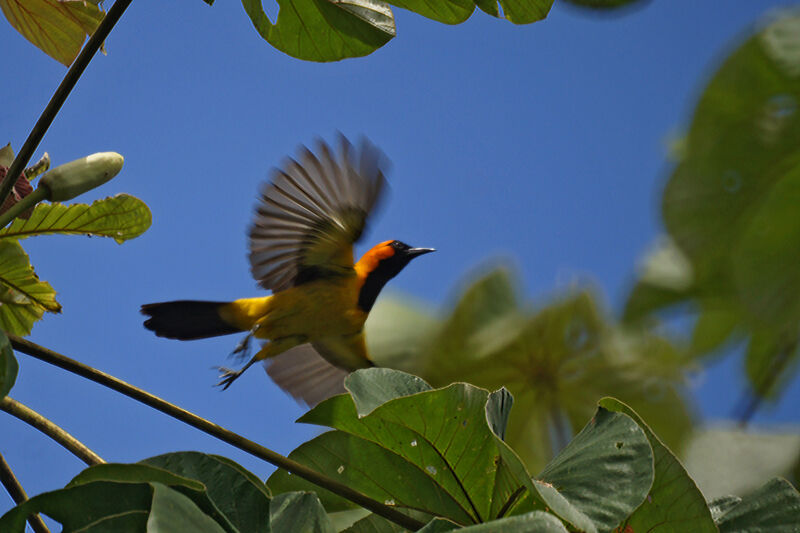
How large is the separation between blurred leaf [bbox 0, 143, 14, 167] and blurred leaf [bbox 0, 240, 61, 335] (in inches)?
2.9

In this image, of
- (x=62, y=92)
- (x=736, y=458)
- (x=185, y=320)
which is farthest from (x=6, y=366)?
(x=736, y=458)

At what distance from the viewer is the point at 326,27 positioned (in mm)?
933

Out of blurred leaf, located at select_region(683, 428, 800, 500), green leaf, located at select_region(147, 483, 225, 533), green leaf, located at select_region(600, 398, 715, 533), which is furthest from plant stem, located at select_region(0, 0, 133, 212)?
blurred leaf, located at select_region(683, 428, 800, 500)

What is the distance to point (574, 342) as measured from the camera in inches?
125

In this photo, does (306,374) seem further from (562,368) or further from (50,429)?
(562,368)

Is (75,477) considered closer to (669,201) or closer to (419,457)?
(419,457)

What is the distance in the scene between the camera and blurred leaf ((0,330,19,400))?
51 centimetres

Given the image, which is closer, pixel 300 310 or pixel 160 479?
pixel 160 479

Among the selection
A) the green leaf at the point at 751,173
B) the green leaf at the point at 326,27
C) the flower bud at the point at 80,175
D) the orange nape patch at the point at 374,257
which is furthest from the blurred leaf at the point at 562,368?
the flower bud at the point at 80,175

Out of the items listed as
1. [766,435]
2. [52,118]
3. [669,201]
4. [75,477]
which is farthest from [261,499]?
[669,201]

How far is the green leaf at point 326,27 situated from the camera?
909mm

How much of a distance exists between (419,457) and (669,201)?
165 centimetres

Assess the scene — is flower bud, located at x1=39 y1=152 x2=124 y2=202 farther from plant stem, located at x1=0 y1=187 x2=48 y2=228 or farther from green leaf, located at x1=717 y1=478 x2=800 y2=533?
green leaf, located at x1=717 y1=478 x2=800 y2=533

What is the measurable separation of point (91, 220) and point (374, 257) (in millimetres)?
1017
